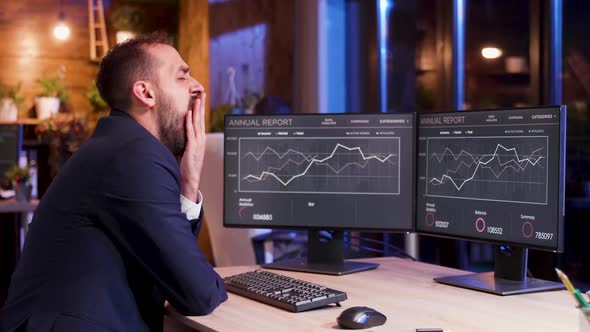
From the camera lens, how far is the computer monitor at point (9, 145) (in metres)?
5.23

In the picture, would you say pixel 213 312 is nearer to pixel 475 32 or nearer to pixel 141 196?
pixel 141 196

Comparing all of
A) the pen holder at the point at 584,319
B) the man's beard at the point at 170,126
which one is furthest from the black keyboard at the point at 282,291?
the pen holder at the point at 584,319

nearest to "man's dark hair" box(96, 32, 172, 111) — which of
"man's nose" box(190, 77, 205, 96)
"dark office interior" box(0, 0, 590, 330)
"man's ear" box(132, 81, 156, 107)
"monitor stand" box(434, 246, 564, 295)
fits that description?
"man's ear" box(132, 81, 156, 107)

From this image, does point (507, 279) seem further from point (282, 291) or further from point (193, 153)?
point (193, 153)

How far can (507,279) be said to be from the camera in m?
2.20

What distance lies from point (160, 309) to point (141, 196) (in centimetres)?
34

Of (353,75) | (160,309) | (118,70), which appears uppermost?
(353,75)

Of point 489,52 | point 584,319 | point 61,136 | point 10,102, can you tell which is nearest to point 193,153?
point 584,319

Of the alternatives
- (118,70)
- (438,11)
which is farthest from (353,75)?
(118,70)

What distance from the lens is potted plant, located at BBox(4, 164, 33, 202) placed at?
498 cm

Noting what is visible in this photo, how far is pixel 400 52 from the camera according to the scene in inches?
229

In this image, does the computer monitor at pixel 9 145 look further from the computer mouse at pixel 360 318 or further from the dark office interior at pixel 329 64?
the computer mouse at pixel 360 318

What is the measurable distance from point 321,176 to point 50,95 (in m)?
4.31

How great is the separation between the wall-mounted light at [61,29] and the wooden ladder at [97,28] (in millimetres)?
202
